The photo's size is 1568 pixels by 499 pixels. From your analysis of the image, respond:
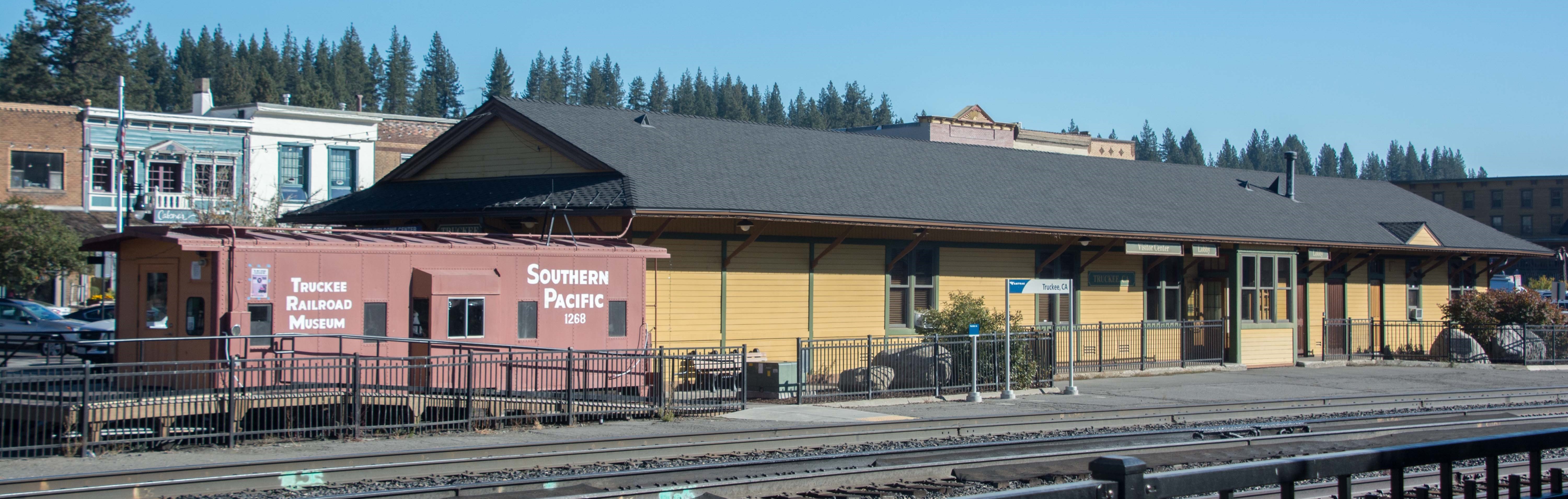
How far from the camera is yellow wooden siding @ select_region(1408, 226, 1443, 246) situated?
106 ft

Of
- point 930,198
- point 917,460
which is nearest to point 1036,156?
point 930,198

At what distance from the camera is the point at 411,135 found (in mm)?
51062

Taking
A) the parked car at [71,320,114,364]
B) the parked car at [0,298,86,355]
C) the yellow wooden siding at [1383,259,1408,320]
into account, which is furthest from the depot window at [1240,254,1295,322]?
the parked car at [0,298,86,355]

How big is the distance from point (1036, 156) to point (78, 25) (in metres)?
64.3

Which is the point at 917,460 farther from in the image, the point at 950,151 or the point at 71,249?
the point at 71,249

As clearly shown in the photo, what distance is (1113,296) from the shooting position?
91.2 ft

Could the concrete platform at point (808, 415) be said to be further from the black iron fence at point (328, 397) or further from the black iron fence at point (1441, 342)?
the black iron fence at point (1441, 342)

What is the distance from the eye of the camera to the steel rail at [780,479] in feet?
31.0

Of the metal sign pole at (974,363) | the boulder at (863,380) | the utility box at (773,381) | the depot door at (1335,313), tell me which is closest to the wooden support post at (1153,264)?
the depot door at (1335,313)

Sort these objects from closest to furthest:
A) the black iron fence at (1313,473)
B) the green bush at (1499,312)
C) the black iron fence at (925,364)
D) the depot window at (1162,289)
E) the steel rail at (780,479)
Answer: the black iron fence at (1313,473), the steel rail at (780,479), the black iron fence at (925,364), the depot window at (1162,289), the green bush at (1499,312)

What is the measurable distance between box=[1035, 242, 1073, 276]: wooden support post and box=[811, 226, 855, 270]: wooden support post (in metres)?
5.50

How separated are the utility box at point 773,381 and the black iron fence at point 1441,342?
1789cm

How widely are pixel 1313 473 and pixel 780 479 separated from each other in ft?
19.6

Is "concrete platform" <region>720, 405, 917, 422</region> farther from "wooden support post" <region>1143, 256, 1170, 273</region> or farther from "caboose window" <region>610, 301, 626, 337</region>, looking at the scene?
"wooden support post" <region>1143, 256, 1170, 273</region>
